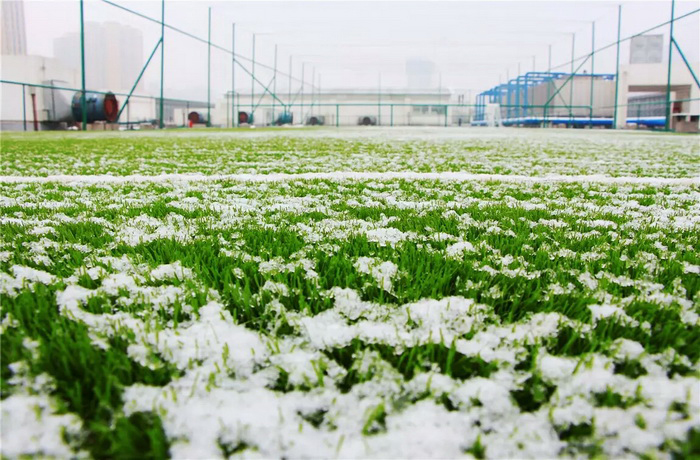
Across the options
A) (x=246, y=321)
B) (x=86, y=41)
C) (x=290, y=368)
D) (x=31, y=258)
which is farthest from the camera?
(x=86, y=41)

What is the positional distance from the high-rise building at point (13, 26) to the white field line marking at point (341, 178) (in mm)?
14012

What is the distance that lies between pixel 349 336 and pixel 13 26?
80.1 feet

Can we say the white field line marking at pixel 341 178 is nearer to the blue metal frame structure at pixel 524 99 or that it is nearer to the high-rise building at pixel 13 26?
the high-rise building at pixel 13 26

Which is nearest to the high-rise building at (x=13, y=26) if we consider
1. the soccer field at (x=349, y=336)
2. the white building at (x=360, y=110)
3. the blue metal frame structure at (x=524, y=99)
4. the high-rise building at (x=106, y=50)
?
the high-rise building at (x=106, y=50)

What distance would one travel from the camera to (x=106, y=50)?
14.0 meters

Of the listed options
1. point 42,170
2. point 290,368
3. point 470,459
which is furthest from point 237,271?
point 42,170

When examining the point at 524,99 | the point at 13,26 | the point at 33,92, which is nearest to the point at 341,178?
the point at 33,92

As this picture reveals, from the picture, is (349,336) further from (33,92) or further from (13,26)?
(13,26)

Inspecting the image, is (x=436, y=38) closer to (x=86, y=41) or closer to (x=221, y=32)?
(x=221, y=32)

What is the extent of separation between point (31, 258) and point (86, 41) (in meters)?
11.8

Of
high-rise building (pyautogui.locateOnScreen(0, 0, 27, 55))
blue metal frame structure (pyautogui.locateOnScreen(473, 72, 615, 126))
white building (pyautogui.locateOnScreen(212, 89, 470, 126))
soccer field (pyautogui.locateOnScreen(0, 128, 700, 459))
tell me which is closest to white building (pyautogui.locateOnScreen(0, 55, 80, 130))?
high-rise building (pyautogui.locateOnScreen(0, 0, 27, 55))

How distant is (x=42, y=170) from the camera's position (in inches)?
136

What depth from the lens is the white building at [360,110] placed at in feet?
100

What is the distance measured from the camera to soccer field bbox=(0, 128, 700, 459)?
58 cm
